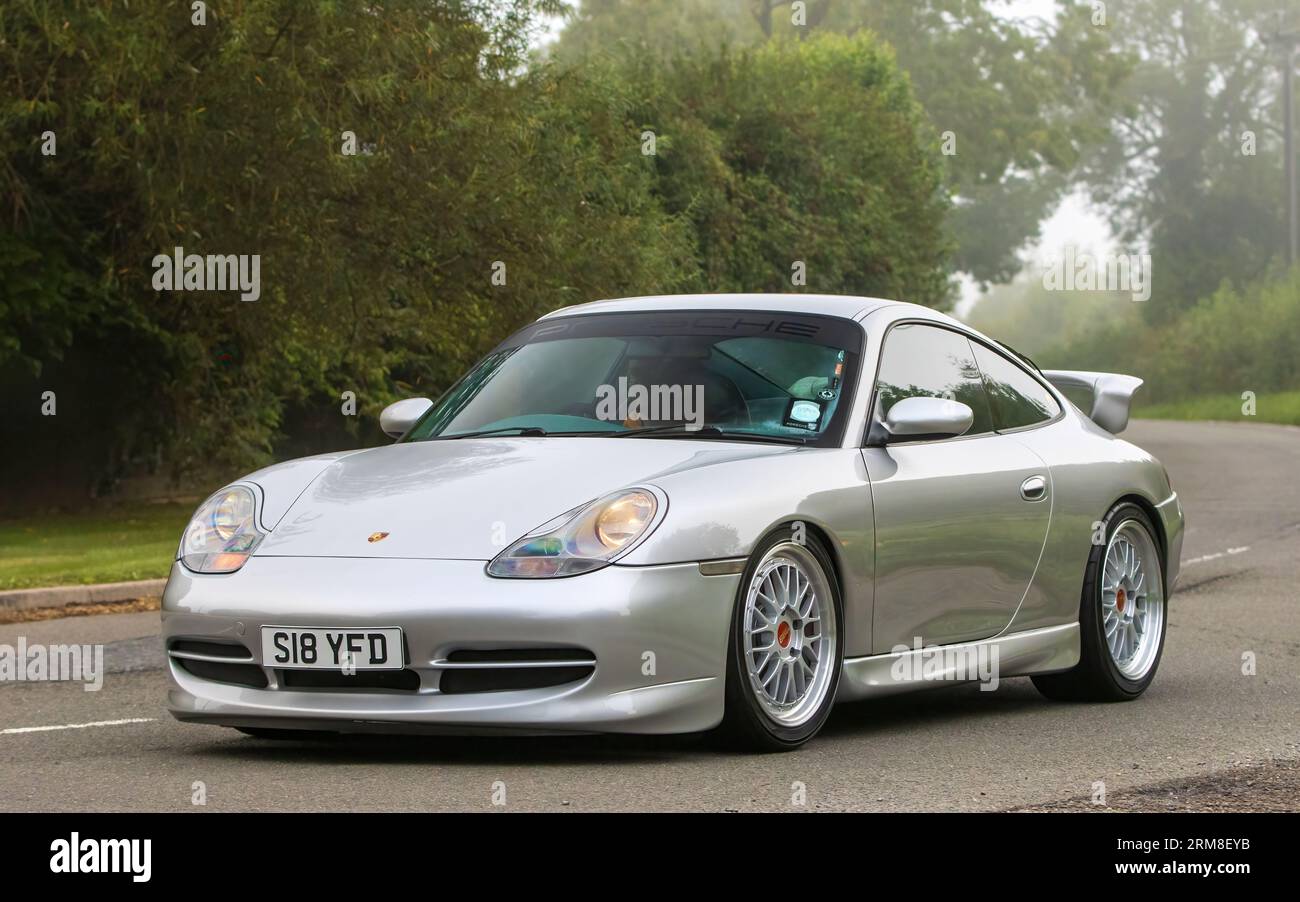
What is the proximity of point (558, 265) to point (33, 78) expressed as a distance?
6.23 metres

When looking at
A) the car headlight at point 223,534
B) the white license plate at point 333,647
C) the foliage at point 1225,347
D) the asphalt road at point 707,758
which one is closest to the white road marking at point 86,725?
the asphalt road at point 707,758

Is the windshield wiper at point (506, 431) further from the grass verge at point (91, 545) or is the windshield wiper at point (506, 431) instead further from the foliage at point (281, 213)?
the foliage at point (281, 213)

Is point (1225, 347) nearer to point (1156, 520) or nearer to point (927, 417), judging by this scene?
point (1156, 520)

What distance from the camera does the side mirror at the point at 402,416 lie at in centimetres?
801

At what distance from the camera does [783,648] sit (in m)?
6.77

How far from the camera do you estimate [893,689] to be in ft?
24.1

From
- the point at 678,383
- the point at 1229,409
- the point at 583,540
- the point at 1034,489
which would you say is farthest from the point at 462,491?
the point at 1229,409

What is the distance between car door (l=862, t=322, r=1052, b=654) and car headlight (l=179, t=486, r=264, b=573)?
2133 millimetres

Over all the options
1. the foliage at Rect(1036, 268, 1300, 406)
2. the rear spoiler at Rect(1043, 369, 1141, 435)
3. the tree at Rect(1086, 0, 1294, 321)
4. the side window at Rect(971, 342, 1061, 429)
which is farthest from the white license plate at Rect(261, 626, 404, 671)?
the tree at Rect(1086, 0, 1294, 321)

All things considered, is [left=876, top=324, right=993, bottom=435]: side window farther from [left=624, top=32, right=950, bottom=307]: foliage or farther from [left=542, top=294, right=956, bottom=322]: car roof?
[left=624, top=32, right=950, bottom=307]: foliage

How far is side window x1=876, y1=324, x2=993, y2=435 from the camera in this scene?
7707mm
